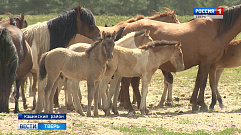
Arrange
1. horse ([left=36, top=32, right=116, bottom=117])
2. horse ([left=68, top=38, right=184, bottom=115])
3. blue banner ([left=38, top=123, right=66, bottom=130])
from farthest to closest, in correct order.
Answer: horse ([left=68, top=38, right=184, bottom=115])
horse ([left=36, top=32, right=116, bottom=117])
blue banner ([left=38, top=123, right=66, bottom=130])

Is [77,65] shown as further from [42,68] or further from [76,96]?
[76,96]

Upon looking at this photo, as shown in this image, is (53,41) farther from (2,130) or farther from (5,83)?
(2,130)

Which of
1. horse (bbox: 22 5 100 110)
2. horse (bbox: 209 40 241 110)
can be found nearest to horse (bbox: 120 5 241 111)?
horse (bbox: 209 40 241 110)

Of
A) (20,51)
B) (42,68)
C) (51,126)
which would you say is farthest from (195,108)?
(51,126)

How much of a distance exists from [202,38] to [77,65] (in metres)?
3.82

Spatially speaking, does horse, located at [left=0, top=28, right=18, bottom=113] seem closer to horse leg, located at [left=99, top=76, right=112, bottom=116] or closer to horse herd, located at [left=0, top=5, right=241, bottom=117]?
horse herd, located at [left=0, top=5, right=241, bottom=117]

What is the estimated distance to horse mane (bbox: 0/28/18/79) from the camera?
8.27 metres

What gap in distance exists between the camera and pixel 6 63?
8.27 metres

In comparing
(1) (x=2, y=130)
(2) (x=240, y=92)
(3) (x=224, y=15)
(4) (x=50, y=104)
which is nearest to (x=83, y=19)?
(4) (x=50, y=104)

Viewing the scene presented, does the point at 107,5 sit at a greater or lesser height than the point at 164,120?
greater

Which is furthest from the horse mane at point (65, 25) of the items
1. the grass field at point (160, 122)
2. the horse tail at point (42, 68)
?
the horse tail at point (42, 68)

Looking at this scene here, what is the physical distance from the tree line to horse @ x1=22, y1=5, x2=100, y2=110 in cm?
4001

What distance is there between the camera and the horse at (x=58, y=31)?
10.7 metres

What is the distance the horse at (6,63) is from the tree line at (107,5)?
42.9 metres
